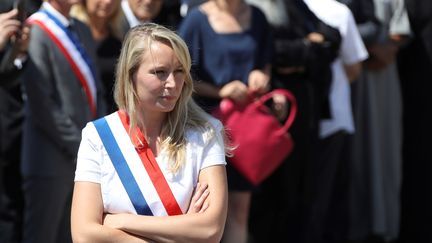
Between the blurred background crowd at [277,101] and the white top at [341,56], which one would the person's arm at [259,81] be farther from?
the white top at [341,56]

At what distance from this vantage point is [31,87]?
5.79 m

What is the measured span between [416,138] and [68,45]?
3287 mm

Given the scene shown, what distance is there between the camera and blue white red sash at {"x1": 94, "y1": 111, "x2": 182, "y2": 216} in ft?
12.5

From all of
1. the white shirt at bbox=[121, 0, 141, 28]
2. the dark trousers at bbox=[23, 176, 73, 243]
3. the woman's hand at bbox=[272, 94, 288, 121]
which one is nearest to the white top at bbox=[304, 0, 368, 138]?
the woman's hand at bbox=[272, 94, 288, 121]

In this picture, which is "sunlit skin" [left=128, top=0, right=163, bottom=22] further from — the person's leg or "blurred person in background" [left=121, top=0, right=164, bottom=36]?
the person's leg

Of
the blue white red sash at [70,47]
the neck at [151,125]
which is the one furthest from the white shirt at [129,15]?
the neck at [151,125]

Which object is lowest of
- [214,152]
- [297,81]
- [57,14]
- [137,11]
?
[297,81]

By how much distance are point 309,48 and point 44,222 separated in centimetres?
201

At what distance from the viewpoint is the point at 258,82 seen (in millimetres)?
6230

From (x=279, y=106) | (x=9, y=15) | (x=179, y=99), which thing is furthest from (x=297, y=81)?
(x=179, y=99)

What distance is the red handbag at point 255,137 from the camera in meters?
6.11

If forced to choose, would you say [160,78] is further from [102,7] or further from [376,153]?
[376,153]

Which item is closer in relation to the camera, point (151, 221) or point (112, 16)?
point (151, 221)

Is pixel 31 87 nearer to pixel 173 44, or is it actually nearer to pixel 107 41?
pixel 107 41
